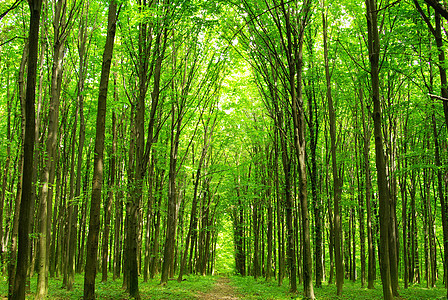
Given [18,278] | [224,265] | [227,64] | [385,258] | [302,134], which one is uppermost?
[227,64]

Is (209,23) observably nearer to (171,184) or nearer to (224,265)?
(171,184)

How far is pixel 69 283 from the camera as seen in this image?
1164 cm

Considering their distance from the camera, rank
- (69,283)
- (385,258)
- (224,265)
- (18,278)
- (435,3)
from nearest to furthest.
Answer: (435,3) < (18,278) < (385,258) < (69,283) < (224,265)

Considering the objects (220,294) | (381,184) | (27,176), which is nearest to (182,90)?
(220,294)

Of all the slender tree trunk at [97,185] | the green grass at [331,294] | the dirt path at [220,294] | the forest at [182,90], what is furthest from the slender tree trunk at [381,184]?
the dirt path at [220,294]

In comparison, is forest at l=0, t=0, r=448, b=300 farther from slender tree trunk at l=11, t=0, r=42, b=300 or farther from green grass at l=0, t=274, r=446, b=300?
green grass at l=0, t=274, r=446, b=300

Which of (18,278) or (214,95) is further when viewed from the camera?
(214,95)

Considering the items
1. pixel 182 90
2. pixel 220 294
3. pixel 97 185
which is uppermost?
pixel 182 90

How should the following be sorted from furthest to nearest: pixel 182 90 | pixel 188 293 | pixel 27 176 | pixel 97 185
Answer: pixel 182 90
pixel 188 293
pixel 97 185
pixel 27 176

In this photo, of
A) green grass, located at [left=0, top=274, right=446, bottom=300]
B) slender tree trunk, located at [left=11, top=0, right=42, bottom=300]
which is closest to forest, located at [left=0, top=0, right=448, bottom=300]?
slender tree trunk, located at [left=11, top=0, right=42, bottom=300]

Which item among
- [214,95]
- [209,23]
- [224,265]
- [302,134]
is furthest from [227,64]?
[224,265]

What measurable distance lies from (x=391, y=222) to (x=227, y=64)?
34.5ft

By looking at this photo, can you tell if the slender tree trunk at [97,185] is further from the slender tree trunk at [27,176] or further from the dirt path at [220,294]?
the dirt path at [220,294]

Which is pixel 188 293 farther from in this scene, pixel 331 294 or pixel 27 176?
pixel 27 176
